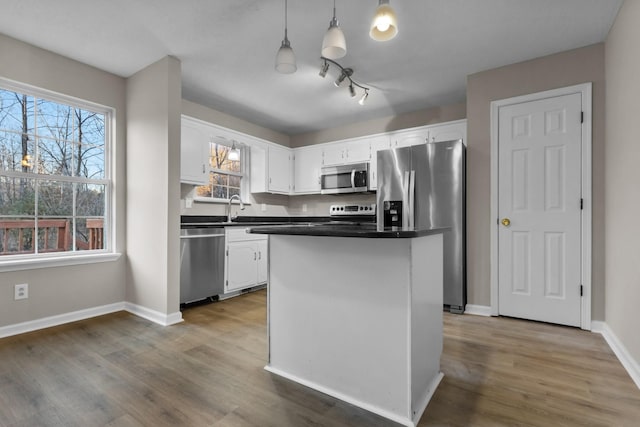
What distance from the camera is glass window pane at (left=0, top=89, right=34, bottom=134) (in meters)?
2.68

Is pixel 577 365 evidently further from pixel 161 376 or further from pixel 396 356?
pixel 161 376

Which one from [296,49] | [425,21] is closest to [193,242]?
[296,49]

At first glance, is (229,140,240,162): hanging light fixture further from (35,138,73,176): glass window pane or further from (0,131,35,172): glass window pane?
(0,131,35,172): glass window pane

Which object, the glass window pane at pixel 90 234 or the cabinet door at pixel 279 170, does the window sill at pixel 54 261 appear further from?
the cabinet door at pixel 279 170

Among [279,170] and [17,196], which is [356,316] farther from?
[279,170]

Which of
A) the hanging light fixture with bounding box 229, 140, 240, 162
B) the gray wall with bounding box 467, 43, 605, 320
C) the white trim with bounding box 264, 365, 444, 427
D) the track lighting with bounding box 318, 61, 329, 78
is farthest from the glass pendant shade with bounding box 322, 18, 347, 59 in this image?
the hanging light fixture with bounding box 229, 140, 240, 162

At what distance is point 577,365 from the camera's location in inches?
82.0

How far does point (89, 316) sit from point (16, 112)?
1.92 m

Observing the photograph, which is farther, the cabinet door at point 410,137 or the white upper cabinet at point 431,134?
the cabinet door at point 410,137

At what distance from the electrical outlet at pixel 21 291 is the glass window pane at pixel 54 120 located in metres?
1.33

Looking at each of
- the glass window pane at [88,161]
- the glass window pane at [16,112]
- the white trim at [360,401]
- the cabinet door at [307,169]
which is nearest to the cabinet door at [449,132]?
the cabinet door at [307,169]

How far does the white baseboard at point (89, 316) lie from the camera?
2624 millimetres

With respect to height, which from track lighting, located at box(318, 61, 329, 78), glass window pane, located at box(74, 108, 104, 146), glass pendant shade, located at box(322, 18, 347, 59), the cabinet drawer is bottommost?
the cabinet drawer

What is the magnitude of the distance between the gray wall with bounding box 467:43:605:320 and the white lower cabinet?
89.5 inches
